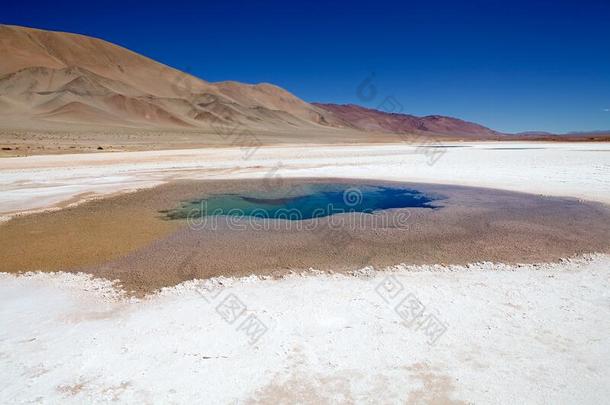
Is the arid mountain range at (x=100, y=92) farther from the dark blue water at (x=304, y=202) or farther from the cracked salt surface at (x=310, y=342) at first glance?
the cracked salt surface at (x=310, y=342)

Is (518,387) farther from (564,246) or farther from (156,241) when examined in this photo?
(156,241)

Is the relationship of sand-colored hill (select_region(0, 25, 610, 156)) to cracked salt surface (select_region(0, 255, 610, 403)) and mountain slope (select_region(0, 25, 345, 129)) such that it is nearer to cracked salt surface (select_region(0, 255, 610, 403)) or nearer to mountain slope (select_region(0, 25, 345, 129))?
mountain slope (select_region(0, 25, 345, 129))

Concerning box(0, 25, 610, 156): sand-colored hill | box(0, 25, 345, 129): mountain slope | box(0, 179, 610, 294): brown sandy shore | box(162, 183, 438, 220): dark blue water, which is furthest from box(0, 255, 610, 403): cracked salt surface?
box(0, 25, 345, 129): mountain slope

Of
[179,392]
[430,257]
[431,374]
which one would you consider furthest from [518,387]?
[430,257]

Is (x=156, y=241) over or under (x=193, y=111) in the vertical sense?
under

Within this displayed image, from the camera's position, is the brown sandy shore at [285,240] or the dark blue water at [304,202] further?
the dark blue water at [304,202]

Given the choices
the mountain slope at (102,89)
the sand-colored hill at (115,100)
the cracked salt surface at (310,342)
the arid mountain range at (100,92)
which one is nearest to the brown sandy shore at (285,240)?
the cracked salt surface at (310,342)

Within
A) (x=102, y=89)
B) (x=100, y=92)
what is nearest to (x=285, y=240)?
(x=100, y=92)
